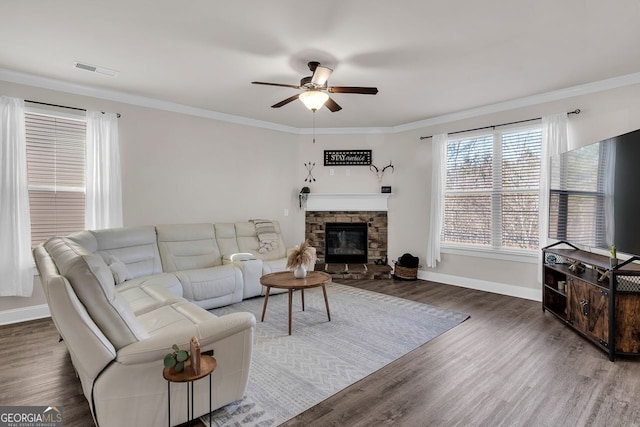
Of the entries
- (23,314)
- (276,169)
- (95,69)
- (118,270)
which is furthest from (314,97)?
(23,314)

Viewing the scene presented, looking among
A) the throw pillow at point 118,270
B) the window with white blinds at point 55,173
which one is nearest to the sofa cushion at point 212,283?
the throw pillow at point 118,270

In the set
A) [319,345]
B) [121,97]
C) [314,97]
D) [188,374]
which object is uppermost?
[121,97]

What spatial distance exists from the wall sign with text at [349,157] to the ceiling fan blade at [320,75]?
9.67 ft

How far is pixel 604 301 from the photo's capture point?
9.11ft

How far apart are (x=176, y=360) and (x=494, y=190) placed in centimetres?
466

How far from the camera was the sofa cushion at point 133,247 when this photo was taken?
3.69 meters

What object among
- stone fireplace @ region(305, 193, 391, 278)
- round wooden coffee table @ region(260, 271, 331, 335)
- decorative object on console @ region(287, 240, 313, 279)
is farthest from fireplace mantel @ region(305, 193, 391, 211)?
decorative object on console @ region(287, 240, 313, 279)

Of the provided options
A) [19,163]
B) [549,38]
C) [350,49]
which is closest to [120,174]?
[19,163]

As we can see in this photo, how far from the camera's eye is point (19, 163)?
3.54 m

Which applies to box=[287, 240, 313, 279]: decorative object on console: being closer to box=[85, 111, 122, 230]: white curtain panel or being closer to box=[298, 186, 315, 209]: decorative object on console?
box=[85, 111, 122, 230]: white curtain panel

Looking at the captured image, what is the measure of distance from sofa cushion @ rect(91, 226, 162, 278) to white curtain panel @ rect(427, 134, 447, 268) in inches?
159

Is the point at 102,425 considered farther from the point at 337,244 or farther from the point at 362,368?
the point at 337,244

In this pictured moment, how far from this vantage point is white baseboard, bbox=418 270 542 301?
4.40 metres

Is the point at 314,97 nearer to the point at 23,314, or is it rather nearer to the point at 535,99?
the point at 535,99
